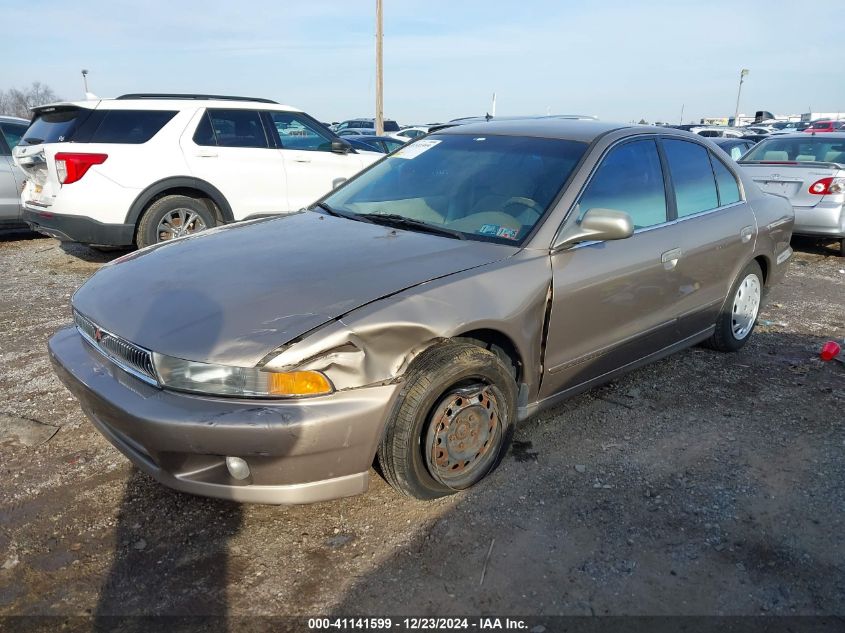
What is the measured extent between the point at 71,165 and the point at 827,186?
8.33 meters

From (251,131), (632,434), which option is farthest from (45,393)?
(251,131)

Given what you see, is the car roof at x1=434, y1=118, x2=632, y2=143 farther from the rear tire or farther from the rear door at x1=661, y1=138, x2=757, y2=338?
the rear tire

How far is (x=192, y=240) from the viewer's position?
3352mm

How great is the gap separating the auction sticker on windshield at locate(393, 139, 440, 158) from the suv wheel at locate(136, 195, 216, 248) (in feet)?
10.6

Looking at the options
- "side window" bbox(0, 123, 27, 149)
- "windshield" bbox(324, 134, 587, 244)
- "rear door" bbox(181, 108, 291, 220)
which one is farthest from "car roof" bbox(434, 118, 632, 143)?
"side window" bbox(0, 123, 27, 149)

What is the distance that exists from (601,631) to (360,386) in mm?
1160

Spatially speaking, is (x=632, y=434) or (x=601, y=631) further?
(x=632, y=434)

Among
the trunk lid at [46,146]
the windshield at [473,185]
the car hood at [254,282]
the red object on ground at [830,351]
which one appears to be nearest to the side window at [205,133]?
the trunk lid at [46,146]

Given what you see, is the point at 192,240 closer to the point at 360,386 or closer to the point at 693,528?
the point at 360,386

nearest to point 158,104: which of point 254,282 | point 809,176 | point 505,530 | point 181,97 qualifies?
point 181,97

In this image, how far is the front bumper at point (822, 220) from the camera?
7754 mm

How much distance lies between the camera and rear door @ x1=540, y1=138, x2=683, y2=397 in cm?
311

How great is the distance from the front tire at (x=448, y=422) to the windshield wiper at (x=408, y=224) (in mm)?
659

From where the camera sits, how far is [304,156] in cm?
751
